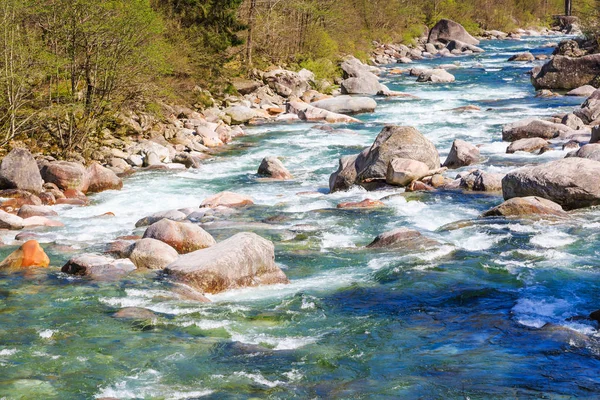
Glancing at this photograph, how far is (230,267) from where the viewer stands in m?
10.5

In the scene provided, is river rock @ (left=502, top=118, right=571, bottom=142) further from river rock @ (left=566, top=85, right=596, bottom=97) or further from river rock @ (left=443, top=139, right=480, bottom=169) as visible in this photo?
river rock @ (left=566, top=85, right=596, bottom=97)

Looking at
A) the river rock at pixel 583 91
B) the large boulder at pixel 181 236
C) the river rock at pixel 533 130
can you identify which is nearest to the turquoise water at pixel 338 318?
the large boulder at pixel 181 236

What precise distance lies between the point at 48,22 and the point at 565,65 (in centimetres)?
2433

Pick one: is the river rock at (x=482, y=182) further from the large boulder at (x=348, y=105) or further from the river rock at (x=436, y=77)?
the river rock at (x=436, y=77)

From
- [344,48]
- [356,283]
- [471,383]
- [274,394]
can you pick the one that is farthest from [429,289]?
[344,48]

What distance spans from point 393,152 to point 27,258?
9425 millimetres

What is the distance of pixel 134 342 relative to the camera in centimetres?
838

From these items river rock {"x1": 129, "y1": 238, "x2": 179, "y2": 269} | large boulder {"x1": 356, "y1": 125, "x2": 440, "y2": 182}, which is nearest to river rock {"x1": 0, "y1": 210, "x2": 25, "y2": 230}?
river rock {"x1": 129, "y1": 238, "x2": 179, "y2": 269}

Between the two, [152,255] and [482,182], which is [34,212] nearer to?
[152,255]

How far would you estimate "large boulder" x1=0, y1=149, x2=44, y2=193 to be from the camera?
17.1m

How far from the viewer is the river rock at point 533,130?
2141cm

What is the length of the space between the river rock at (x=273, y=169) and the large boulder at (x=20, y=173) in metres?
5.75

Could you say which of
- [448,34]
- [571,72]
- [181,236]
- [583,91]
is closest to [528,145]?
[181,236]

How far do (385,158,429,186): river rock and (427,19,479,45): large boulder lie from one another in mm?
47230
